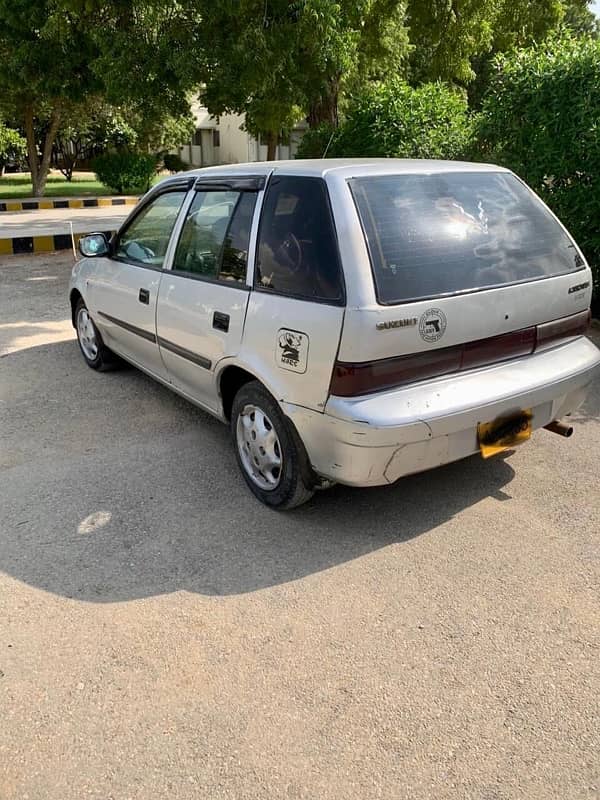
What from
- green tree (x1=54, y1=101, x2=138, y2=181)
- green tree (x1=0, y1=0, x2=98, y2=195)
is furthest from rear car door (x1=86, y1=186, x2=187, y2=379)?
green tree (x1=54, y1=101, x2=138, y2=181)

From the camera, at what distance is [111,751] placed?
2.17 meters

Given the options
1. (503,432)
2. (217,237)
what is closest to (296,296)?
(217,237)

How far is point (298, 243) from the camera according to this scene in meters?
3.16

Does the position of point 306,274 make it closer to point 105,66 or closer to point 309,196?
point 309,196

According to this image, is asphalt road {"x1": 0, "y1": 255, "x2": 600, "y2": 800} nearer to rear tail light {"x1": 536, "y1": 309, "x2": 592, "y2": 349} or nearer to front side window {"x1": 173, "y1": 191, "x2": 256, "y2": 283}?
rear tail light {"x1": 536, "y1": 309, "x2": 592, "y2": 349}

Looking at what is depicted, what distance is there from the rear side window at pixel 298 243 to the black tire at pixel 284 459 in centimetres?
56

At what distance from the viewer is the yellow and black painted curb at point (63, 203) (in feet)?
63.7

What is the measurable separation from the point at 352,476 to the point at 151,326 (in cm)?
199

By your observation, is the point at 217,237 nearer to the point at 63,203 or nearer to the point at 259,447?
the point at 259,447

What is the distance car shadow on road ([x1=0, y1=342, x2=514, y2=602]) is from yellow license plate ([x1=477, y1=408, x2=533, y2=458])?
0.44m

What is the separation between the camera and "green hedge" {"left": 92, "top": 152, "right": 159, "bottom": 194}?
76.3 feet

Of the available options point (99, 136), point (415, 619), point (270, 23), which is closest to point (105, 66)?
point (270, 23)

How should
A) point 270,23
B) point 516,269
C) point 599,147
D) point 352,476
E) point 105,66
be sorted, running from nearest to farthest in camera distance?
point 352,476 → point 516,269 → point 599,147 → point 270,23 → point 105,66

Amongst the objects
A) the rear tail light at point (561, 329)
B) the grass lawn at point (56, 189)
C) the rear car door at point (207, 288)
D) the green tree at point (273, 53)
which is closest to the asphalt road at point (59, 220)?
the grass lawn at point (56, 189)
